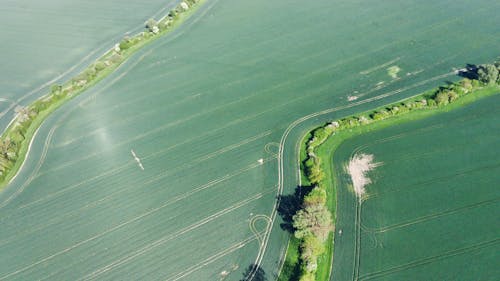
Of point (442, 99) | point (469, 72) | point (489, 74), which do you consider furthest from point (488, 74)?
point (442, 99)

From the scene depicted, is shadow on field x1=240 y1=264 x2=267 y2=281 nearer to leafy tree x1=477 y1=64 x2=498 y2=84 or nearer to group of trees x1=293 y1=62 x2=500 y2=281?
group of trees x1=293 y1=62 x2=500 y2=281

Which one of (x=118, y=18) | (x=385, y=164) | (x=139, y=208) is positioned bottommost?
(x=385, y=164)

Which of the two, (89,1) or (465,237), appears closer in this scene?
(465,237)

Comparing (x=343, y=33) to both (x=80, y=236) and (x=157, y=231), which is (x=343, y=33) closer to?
(x=157, y=231)

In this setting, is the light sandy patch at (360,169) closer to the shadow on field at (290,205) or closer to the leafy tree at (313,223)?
the shadow on field at (290,205)

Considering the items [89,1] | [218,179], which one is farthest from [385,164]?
[89,1]

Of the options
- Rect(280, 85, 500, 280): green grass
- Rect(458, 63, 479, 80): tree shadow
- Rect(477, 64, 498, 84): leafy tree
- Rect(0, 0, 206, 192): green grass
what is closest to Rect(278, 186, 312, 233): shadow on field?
Rect(280, 85, 500, 280): green grass

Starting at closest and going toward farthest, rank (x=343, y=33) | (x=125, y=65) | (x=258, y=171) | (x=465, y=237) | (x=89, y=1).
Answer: (x=465, y=237) → (x=258, y=171) → (x=125, y=65) → (x=343, y=33) → (x=89, y=1)
